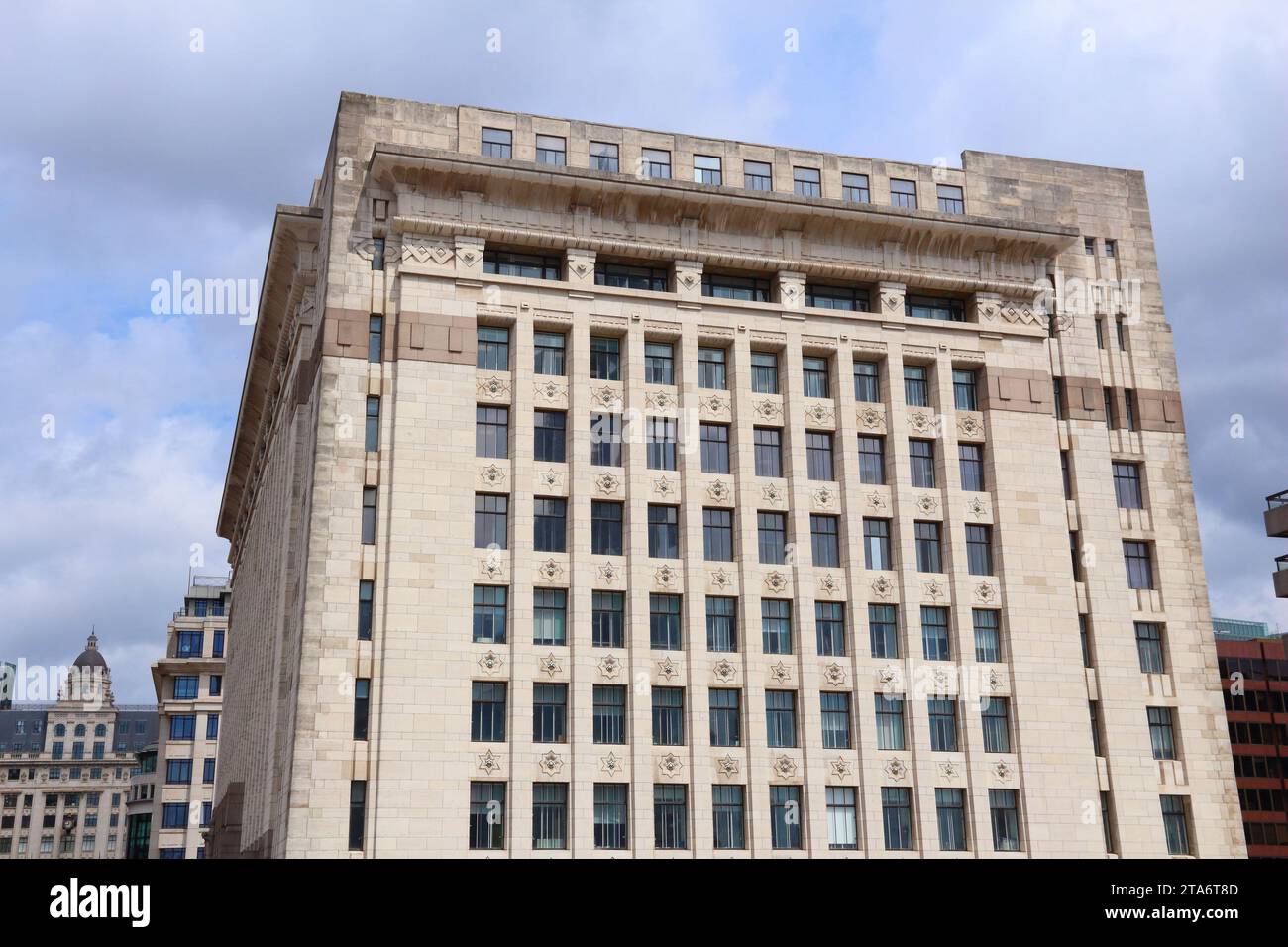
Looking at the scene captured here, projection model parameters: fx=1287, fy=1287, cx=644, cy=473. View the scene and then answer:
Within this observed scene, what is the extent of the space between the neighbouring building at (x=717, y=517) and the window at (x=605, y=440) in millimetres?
91

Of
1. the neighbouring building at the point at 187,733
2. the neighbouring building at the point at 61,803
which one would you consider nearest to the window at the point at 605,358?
the neighbouring building at the point at 187,733

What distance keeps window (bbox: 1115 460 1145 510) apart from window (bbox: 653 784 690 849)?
2139 cm

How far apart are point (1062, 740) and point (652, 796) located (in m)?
15.3

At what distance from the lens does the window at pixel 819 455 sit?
158ft

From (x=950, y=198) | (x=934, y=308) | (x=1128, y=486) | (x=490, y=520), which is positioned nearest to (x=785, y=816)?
(x=490, y=520)

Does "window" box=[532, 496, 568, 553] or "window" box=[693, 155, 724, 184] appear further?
"window" box=[693, 155, 724, 184]

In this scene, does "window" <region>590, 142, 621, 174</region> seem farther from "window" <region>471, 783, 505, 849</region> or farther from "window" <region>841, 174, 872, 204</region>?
"window" <region>471, 783, 505, 849</region>

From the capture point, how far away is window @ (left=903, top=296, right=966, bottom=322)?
51.5m

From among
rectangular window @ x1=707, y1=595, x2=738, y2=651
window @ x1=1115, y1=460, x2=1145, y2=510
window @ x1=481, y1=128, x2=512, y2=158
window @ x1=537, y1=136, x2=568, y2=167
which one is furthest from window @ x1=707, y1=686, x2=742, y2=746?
window @ x1=481, y1=128, x2=512, y2=158

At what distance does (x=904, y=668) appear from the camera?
4622 centimetres

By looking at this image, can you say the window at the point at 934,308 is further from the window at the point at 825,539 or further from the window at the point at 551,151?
the window at the point at 551,151
